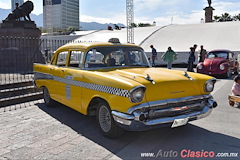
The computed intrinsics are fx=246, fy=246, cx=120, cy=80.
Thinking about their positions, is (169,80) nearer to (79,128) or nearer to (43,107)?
(79,128)

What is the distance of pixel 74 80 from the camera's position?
16.0 ft

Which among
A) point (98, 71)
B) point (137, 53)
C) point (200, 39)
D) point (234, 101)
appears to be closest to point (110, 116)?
point (98, 71)

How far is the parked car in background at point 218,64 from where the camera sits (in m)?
11.7

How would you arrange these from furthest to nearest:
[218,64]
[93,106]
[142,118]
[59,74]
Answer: [218,64] < [59,74] < [93,106] < [142,118]

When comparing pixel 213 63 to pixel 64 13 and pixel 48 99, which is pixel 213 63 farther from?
pixel 64 13

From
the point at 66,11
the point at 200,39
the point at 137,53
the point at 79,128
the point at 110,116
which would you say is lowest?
the point at 79,128

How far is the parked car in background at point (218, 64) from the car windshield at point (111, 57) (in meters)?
7.59

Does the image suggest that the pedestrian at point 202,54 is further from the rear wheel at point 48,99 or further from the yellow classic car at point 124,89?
the rear wheel at point 48,99

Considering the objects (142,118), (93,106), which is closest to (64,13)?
(93,106)

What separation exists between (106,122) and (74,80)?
117 cm

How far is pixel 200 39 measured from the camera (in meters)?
23.3

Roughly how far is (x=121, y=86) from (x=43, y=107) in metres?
3.60

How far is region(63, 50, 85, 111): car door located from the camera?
4.74 metres

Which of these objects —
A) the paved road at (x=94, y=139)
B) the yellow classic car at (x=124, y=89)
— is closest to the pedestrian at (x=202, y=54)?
the paved road at (x=94, y=139)
